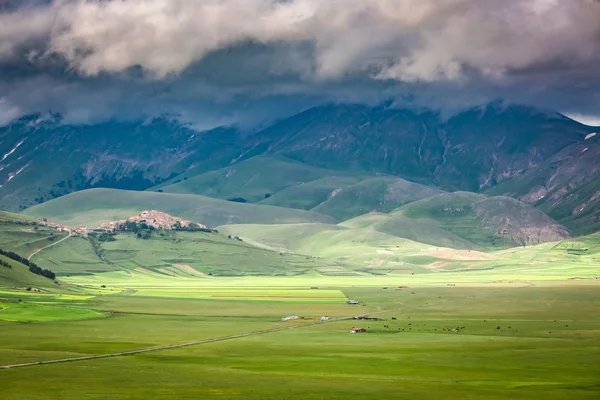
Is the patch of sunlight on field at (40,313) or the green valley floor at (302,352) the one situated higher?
the patch of sunlight on field at (40,313)

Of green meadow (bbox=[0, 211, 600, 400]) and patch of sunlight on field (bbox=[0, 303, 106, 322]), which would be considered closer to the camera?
green meadow (bbox=[0, 211, 600, 400])

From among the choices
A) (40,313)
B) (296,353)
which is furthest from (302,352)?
(40,313)

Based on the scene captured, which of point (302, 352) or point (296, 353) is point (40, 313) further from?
point (296, 353)

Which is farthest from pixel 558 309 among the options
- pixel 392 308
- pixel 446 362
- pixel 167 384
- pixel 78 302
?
pixel 167 384

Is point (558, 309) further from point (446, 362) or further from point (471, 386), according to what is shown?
point (471, 386)

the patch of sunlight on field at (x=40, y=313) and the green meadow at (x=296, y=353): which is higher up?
the patch of sunlight on field at (x=40, y=313)

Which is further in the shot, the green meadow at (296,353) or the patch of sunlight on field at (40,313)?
the patch of sunlight on field at (40,313)

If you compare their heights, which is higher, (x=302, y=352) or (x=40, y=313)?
(x=40, y=313)

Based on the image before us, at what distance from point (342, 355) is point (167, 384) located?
28.9 m

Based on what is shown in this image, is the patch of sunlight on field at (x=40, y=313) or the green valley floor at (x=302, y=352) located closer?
the green valley floor at (x=302, y=352)

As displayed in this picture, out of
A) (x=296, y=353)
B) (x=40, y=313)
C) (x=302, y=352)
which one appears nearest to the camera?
(x=296, y=353)

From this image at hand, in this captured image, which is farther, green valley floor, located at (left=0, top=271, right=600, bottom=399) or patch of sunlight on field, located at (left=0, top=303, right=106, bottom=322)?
patch of sunlight on field, located at (left=0, top=303, right=106, bottom=322)

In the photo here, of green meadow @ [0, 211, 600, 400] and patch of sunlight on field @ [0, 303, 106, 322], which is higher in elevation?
patch of sunlight on field @ [0, 303, 106, 322]

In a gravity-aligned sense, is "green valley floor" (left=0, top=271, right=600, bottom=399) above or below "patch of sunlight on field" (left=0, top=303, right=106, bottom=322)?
below
